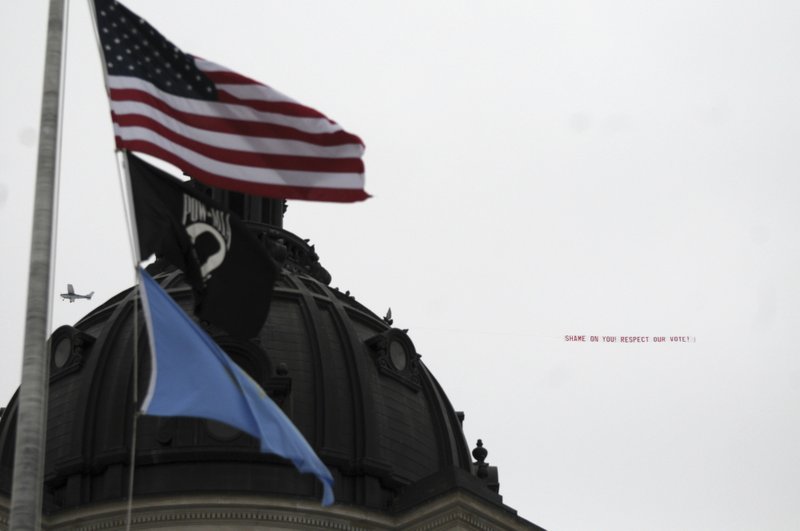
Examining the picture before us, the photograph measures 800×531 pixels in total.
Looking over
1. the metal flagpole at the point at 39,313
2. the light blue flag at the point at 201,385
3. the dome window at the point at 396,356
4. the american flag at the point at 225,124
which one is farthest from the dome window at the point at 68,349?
the metal flagpole at the point at 39,313

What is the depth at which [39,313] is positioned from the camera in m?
19.5

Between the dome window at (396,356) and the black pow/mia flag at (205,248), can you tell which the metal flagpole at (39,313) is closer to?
the black pow/mia flag at (205,248)

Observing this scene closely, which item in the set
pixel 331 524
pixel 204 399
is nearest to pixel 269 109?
pixel 204 399

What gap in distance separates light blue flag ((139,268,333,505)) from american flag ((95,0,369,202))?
170 centimetres

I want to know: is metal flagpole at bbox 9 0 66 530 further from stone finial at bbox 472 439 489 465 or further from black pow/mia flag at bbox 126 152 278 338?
stone finial at bbox 472 439 489 465

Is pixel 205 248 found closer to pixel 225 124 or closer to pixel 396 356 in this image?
pixel 225 124

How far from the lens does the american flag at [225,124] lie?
2145 centimetres

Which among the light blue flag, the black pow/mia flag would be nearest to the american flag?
the black pow/mia flag

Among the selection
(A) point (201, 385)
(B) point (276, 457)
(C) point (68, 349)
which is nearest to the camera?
(A) point (201, 385)

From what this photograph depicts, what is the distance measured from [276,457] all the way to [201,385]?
23.8m

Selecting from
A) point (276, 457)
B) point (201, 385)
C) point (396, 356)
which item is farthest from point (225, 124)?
point (396, 356)

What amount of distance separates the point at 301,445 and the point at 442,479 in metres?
23.2

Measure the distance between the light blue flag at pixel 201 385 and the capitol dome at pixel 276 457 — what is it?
22.1m

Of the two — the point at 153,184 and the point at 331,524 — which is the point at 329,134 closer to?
the point at 153,184
